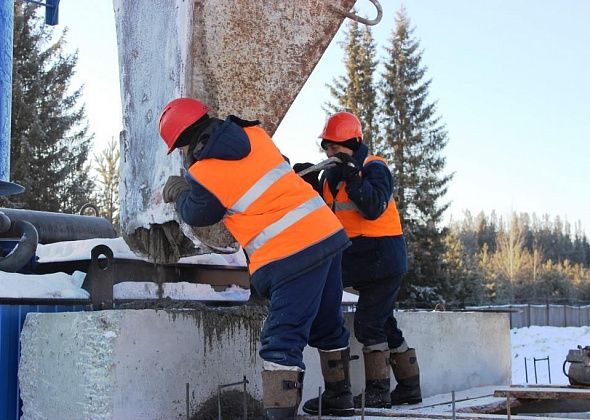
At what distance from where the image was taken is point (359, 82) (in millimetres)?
30469

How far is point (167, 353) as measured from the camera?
3312 mm

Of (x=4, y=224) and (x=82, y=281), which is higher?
(x=4, y=224)

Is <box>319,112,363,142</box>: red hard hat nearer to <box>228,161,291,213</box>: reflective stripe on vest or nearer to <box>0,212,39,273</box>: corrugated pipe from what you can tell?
<box>228,161,291,213</box>: reflective stripe on vest

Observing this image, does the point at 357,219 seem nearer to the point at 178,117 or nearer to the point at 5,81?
the point at 178,117

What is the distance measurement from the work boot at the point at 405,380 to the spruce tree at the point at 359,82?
25.5m

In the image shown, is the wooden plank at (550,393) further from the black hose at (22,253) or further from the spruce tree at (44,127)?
the spruce tree at (44,127)

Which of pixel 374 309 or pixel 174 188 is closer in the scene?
pixel 174 188

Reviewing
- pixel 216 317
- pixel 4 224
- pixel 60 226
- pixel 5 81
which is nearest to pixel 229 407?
pixel 216 317

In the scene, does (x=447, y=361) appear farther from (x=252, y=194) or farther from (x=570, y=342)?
(x=570, y=342)

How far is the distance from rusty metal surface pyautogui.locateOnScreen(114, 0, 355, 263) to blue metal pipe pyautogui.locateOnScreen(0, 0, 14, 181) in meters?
2.42

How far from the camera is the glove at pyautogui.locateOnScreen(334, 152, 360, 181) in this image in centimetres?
394

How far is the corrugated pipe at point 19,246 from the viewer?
404cm

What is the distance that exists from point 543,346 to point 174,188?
15.8 metres

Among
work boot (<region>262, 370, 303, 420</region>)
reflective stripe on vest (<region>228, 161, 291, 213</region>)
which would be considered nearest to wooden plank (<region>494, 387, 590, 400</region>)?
work boot (<region>262, 370, 303, 420</region>)
